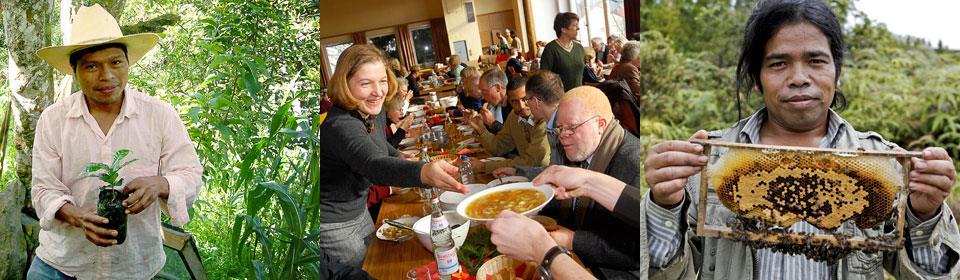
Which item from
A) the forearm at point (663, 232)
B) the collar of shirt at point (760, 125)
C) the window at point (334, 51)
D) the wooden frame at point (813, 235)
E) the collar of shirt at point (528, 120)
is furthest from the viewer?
the window at point (334, 51)

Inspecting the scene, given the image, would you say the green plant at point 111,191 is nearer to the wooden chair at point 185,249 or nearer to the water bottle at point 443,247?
the wooden chair at point 185,249

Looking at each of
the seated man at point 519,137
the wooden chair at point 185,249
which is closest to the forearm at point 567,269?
the seated man at point 519,137

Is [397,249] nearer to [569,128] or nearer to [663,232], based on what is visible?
[569,128]

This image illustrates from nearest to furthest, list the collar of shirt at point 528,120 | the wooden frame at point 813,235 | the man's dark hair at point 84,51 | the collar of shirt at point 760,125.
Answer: the wooden frame at point 813,235 → the collar of shirt at point 760,125 → the collar of shirt at point 528,120 → the man's dark hair at point 84,51

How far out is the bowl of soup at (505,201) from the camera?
6.50 feet

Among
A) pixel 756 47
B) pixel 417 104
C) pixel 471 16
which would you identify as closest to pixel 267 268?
pixel 417 104

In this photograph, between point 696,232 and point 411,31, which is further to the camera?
point 411,31

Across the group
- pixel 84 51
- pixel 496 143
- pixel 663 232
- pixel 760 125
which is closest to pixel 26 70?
pixel 84 51

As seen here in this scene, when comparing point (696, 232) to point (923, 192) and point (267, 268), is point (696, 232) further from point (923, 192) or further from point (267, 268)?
point (267, 268)

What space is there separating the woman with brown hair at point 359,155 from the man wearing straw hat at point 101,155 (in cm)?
83

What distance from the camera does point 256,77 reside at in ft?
10.4

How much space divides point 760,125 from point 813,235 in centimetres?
27

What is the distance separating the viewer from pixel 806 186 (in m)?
1.59

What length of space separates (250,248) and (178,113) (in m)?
0.71
